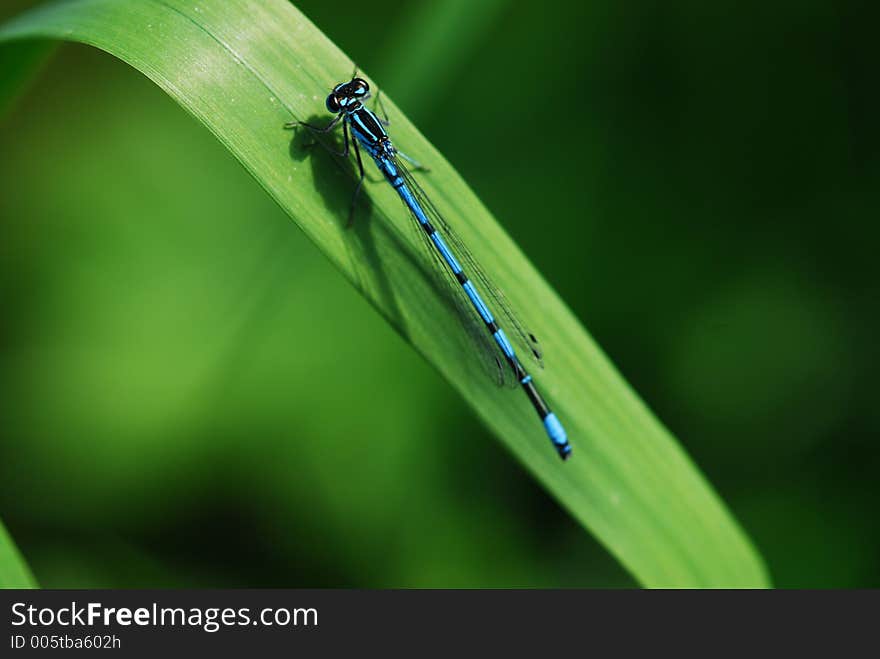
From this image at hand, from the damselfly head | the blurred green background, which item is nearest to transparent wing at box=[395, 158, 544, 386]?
the damselfly head

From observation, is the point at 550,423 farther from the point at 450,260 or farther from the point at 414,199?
the point at 414,199

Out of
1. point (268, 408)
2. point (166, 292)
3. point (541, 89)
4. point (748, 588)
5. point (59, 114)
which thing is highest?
point (59, 114)

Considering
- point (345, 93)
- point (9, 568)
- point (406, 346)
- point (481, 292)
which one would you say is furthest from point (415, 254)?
point (406, 346)

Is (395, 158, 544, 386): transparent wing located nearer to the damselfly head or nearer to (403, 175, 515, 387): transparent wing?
(403, 175, 515, 387): transparent wing

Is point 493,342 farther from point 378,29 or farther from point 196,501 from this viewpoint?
point 378,29

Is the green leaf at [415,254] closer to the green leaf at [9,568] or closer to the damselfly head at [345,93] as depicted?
the damselfly head at [345,93]

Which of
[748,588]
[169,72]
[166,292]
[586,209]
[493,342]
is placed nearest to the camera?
[169,72]

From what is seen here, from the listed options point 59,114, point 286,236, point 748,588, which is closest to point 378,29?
point 286,236
